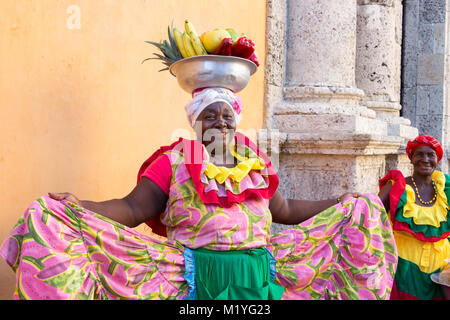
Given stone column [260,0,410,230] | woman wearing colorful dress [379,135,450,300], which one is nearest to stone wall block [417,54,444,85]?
stone column [260,0,410,230]

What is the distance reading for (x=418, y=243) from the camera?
368cm

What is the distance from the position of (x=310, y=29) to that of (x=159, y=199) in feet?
9.60

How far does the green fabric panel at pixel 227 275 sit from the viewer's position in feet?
7.48

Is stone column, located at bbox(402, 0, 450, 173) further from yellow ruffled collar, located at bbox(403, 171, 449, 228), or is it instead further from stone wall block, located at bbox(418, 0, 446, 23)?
yellow ruffled collar, located at bbox(403, 171, 449, 228)

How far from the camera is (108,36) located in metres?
2.83

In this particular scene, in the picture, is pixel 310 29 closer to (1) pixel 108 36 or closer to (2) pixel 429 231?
(2) pixel 429 231

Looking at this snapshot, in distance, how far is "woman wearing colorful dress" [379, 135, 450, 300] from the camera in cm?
364

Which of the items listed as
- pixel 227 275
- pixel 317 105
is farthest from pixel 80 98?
pixel 317 105

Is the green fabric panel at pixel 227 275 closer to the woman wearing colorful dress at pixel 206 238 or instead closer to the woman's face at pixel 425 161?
the woman wearing colorful dress at pixel 206 238

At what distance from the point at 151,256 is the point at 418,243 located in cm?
223

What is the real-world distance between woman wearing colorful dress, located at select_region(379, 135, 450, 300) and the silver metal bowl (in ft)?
6.00

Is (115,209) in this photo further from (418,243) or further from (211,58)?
(418,243)

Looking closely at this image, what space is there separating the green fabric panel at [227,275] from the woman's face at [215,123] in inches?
20.9
